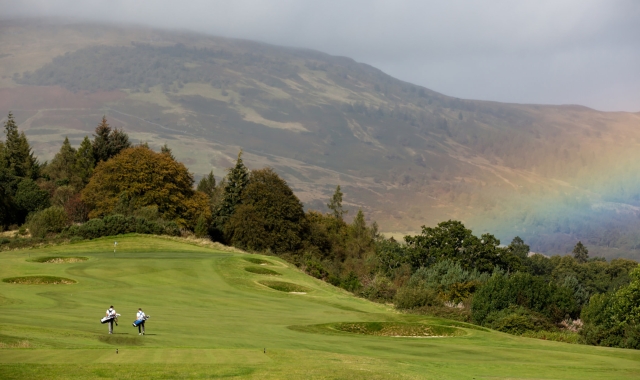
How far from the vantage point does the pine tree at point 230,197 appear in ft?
389

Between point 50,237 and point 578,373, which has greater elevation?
point 578,373

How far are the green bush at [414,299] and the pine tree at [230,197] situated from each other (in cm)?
6193

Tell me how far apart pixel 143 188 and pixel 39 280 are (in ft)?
200

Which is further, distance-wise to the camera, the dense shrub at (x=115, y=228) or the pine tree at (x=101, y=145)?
the pine tree at (x=101, y=145)

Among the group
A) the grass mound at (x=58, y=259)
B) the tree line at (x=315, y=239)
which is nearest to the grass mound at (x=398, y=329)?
the tree line at (x=315, y=239)

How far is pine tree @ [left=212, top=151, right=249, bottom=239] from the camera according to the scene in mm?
118688

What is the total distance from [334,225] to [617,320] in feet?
317

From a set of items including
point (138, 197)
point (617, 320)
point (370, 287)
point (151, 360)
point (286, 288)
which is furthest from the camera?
point (138, 197)

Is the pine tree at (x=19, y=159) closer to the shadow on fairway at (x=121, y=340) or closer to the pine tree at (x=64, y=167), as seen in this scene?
the pine tree at (x=64, y=167)

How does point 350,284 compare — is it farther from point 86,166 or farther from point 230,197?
point 86,166

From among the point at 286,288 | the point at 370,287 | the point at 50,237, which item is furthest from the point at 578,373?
the point at 50,237

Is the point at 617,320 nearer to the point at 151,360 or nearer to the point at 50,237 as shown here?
the point at 151,360

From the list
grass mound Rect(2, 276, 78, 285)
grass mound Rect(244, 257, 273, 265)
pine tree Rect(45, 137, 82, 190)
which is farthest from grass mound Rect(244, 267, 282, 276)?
pine tree Rect(45, 137, 82, 190)

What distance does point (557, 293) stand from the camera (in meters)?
61.2
